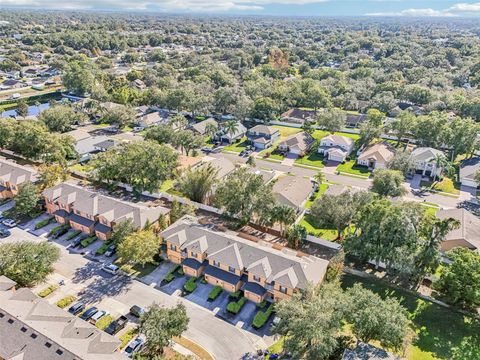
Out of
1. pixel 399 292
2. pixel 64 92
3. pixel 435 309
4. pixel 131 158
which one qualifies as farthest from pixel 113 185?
pixel 64 92

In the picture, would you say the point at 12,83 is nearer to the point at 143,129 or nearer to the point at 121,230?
the point at 143,129

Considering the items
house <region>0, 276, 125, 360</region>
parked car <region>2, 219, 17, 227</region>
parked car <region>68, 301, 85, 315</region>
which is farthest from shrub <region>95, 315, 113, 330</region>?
parked car <region>2, 219, 17, 227</region>

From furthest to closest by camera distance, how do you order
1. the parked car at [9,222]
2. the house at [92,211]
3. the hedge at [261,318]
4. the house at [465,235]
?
the parked car at [9,222], the house at [92,211], the house at [465,235], the hedge at [261,318]

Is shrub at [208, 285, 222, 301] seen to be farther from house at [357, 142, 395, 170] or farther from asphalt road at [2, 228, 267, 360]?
house at [357, 142, 395, 170]

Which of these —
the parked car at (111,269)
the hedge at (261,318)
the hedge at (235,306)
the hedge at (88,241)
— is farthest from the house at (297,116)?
the parked car at (111,269)

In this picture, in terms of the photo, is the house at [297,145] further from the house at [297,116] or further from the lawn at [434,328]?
the lawn at [434,328]

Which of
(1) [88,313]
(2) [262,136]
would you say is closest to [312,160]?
(2) [262,136]
